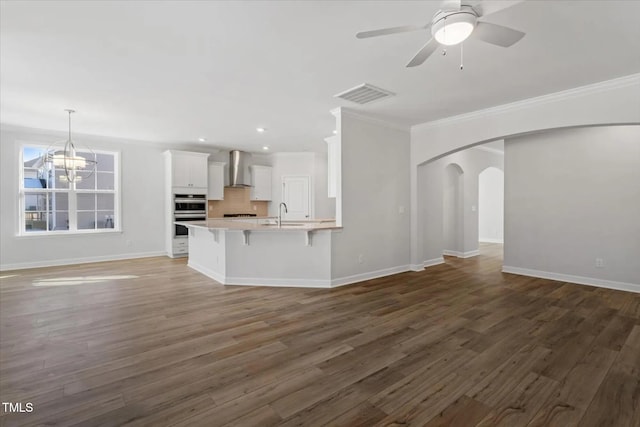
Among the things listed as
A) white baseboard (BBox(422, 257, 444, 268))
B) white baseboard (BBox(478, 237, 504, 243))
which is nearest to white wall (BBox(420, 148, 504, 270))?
white baseboard (BBox(422, 257, 444, 268))

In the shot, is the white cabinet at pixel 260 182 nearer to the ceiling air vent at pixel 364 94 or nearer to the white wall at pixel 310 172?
the white wall at pixel 310 172

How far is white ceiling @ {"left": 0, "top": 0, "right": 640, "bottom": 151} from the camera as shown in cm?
234

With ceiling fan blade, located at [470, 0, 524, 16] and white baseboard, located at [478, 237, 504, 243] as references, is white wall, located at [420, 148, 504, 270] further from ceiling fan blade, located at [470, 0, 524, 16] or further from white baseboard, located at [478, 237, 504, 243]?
ceiling fan blade, located at [470, 0, 524, 16]

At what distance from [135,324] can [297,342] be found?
72.1 inches

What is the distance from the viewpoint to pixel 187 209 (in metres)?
7.46

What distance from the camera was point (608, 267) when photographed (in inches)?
182

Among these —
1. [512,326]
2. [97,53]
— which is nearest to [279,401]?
[512,326]

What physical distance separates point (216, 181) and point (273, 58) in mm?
5543

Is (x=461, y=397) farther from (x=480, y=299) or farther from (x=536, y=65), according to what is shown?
(x=536, y=65)

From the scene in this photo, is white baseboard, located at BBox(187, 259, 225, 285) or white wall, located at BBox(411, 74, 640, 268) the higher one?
white wall, located at BBox(411, 74, 640, 268)

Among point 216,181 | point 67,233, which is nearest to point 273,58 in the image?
point 216,181

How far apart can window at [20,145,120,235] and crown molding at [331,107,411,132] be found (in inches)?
211

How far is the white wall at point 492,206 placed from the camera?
9953mm

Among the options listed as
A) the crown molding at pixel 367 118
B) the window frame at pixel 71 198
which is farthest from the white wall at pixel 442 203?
the window frame at pixel 71 198
